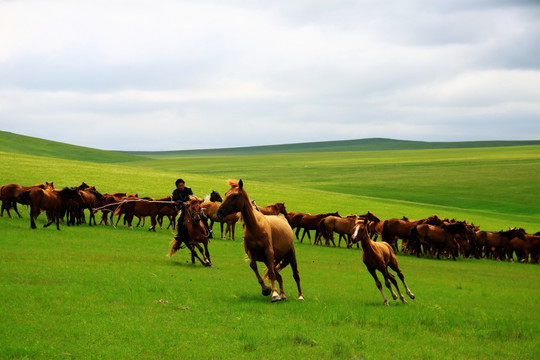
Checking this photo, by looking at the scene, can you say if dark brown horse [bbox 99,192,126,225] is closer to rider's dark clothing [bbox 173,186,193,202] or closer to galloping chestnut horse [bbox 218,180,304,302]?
rider's dark clothing [bbox 173,186,193,202]

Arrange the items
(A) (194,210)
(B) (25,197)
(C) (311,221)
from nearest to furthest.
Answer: (A) (194,210), (B) (25,197), (C) (311,221)

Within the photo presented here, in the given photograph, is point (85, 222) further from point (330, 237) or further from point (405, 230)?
point (405, 230)

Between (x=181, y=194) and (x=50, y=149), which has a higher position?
(x=50, y=149)

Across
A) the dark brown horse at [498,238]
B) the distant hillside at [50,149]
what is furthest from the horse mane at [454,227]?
the distant hillside at [50,149]

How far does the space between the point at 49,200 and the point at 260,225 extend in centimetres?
1494

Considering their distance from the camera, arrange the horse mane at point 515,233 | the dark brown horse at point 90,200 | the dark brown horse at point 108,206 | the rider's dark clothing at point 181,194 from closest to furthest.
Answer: the rider's dark clothing at point 181,194 < the dark brown horse at point 90,200 < the dark brown horse at point 108,206 < the horse mane at point 515,233

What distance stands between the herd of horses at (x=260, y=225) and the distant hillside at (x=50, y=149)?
85502 millimetres

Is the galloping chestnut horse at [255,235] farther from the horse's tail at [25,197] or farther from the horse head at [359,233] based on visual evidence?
the horse's tail at [25,197]

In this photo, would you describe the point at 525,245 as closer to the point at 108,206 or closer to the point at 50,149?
the point at 108,206

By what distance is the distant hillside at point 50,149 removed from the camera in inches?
4530

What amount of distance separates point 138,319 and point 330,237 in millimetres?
23069

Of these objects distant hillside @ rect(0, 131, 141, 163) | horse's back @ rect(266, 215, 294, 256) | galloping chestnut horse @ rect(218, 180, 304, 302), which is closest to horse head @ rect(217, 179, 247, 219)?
galloping chestnut horse @ rect(218, 180, 304, 302)

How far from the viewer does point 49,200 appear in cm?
2422

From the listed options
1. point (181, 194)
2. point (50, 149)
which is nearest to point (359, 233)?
point (181, 194)
